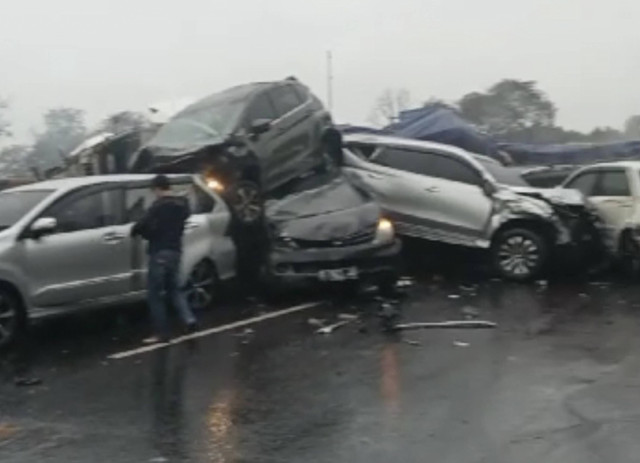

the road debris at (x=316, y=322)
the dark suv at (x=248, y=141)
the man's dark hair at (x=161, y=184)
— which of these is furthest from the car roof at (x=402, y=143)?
the man's dark hair at (x=161, y=184)

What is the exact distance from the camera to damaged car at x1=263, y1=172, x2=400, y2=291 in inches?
506

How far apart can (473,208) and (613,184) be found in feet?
6.92

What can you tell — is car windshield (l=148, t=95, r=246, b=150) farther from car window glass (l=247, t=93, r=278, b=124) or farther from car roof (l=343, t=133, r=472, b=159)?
car roof (l=343, t=133, r=472, b=159)

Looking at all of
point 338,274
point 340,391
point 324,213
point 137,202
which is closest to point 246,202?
point 324,213

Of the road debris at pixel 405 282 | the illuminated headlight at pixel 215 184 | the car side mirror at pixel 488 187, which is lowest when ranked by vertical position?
the road debris at pixel 405 282

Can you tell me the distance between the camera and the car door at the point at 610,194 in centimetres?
1510

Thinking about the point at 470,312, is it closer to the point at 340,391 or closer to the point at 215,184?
the point at 215,184

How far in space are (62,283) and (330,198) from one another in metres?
4.12

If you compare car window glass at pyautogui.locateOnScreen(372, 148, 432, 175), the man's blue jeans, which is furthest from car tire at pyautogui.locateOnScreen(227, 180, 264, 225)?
the man's blue jeans

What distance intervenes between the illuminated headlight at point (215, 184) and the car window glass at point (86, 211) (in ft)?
7.95

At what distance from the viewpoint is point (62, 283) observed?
35.9 feet

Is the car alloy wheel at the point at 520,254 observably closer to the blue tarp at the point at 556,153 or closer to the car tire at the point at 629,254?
the car tire at the point at 629,254

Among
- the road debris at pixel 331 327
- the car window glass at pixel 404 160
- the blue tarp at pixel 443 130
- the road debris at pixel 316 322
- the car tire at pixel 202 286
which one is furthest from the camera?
the blue tarp at pixel 443 130

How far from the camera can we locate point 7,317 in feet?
34.4
